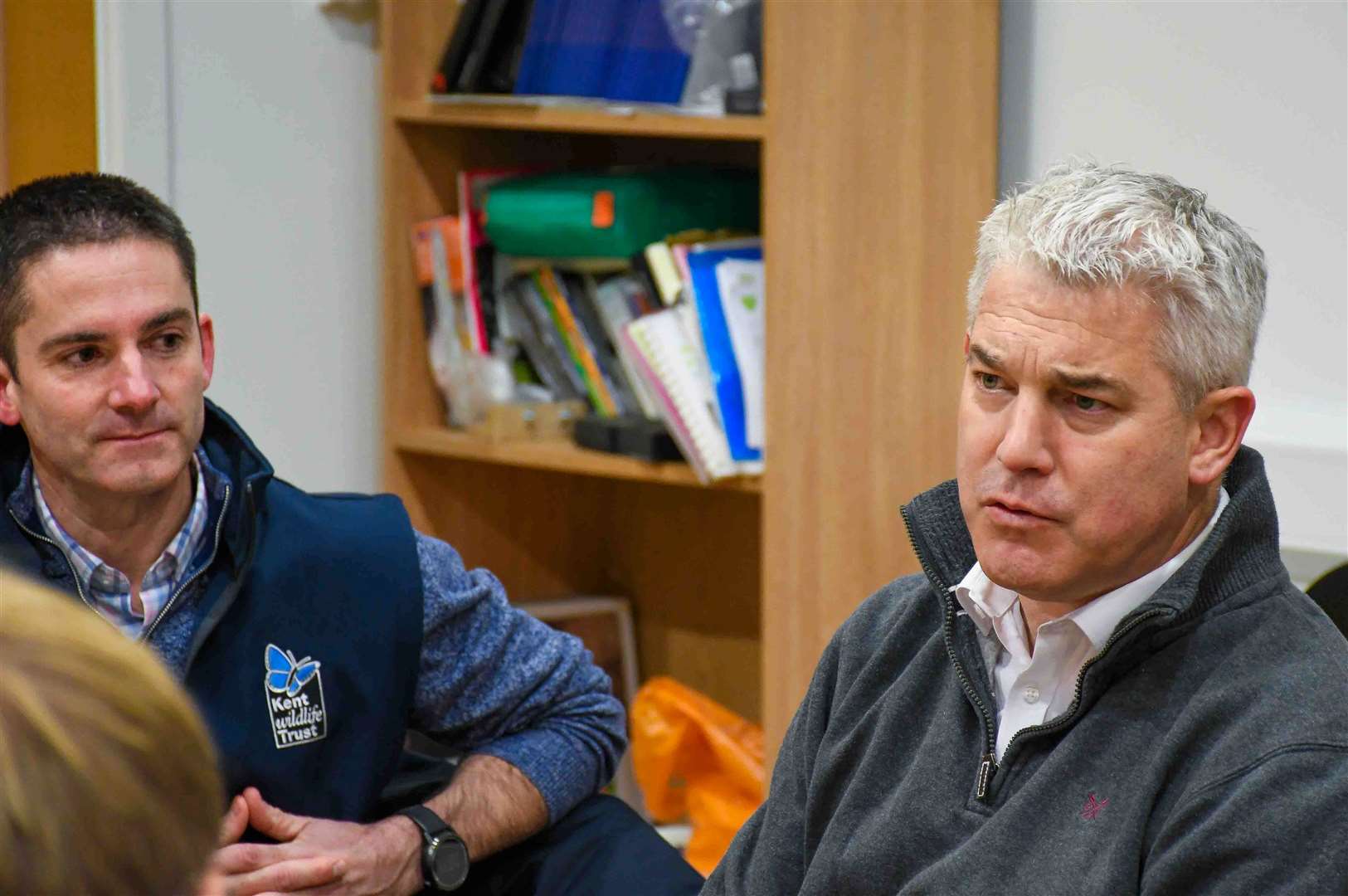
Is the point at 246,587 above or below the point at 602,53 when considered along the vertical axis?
below

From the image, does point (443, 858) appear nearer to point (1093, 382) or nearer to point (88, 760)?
point (1093, 382)

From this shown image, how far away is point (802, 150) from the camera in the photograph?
2299mm

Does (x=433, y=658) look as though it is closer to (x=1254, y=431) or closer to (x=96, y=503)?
(x=96, y=503)

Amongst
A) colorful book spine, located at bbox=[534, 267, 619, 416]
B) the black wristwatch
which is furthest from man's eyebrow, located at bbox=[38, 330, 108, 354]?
colorful book spine, located at bbox=[534, 267, 619, 416]

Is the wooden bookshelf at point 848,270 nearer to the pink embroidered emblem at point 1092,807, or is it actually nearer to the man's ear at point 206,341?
the man's ear at point 206,341

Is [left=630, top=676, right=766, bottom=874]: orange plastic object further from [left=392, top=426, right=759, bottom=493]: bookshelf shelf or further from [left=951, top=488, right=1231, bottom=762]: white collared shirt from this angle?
[left=951, top=488, right=1231, bottom=762]: white collared shirt

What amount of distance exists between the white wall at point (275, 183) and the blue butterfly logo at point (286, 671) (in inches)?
43.2

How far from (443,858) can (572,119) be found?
1267 mm

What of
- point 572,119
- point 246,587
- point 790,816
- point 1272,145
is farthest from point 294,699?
point 1272,145

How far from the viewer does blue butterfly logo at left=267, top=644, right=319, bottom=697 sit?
5.75 feet

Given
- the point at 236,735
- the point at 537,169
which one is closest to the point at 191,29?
the point at 537,169

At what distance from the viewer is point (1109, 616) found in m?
1.28

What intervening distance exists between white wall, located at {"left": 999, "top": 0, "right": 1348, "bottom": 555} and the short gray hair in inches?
32.5

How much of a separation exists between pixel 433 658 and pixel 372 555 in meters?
0.14
